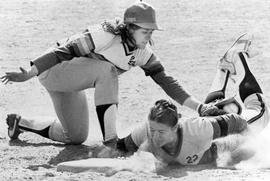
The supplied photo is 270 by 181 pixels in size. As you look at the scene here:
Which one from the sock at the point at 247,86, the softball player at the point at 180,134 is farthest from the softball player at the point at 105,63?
the sock at the point at 247,86

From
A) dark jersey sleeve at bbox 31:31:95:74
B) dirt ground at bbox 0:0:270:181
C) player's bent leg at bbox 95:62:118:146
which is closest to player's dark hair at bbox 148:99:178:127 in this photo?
dirt ground at bbox 0:0:270:181

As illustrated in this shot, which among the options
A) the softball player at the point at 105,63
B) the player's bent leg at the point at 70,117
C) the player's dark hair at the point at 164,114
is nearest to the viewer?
the player's dark hair at the point at 164,114

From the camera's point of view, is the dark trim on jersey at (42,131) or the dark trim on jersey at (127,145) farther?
the dark trim on jersey at (42,131)

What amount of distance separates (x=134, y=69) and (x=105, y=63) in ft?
10.8

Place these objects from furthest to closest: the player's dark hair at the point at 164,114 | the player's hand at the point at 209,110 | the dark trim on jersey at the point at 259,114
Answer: the dark trim on jersey at the point at 259,114
the player's hand at the point at 209,110
the player's dark hair at the point at 164,114

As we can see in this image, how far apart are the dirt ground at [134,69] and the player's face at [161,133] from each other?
0.65ft

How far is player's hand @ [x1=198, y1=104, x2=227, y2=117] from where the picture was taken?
17.8ft

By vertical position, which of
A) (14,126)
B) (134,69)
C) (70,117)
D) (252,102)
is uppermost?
(252,102)

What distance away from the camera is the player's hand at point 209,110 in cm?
A: 544

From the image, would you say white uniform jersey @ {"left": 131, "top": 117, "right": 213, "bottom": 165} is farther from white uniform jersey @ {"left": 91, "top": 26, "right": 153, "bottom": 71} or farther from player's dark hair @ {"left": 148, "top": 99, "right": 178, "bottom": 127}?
white uniform jersey @ {"left": 91, "top": 26, "right": 153, "bottom": 71}

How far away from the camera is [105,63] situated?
5.42 metres

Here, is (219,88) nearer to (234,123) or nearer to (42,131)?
(234,123)

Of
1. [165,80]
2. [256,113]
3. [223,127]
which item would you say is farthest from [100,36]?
[256,113]

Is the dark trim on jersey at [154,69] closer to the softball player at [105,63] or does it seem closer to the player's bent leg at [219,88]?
the softball player at [105,63]
